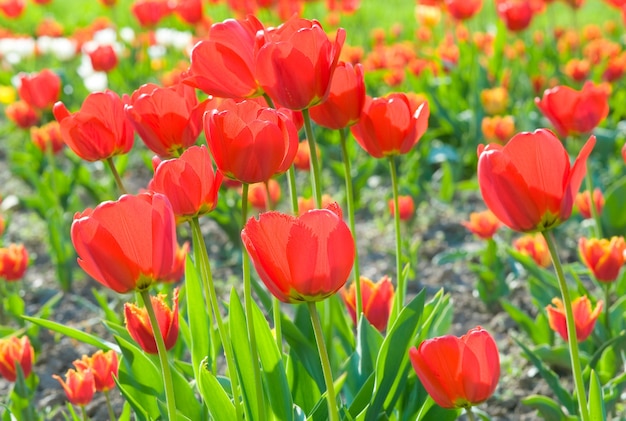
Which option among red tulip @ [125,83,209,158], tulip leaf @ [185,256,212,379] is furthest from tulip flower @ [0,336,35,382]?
red tulip @ [125,83,209,158]

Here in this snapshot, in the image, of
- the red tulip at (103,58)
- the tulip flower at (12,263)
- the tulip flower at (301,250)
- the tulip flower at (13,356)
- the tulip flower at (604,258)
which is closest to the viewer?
the tulip flower at (301,250)

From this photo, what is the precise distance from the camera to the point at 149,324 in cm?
164

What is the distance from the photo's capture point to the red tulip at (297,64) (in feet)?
4.74

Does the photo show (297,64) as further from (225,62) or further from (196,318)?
(196,318)

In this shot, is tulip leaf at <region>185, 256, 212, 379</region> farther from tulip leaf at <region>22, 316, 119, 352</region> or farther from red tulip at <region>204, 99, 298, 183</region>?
red tulip at <region>204, 99, 298, 183</region>

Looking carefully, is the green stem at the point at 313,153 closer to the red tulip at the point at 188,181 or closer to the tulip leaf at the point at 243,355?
the red tulip at the point at 188,181

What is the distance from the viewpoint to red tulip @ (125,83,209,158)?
1592 millimetres

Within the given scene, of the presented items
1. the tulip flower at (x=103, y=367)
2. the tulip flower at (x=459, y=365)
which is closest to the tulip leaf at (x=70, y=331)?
the tulip flower at (x=103, y=367)

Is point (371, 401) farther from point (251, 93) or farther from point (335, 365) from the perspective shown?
point (251, 93)

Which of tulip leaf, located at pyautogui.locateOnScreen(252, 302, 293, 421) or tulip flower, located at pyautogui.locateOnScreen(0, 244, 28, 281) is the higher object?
Answer: tulip leaf, located at pyautogui.locateOnScreen(252, 302, 293, 421)

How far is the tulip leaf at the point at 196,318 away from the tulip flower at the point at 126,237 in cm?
53

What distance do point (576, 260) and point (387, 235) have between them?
0.78 metres

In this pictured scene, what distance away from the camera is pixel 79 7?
10.1m

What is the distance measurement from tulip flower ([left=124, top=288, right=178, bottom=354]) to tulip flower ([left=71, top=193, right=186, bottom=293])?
353 millimetres
